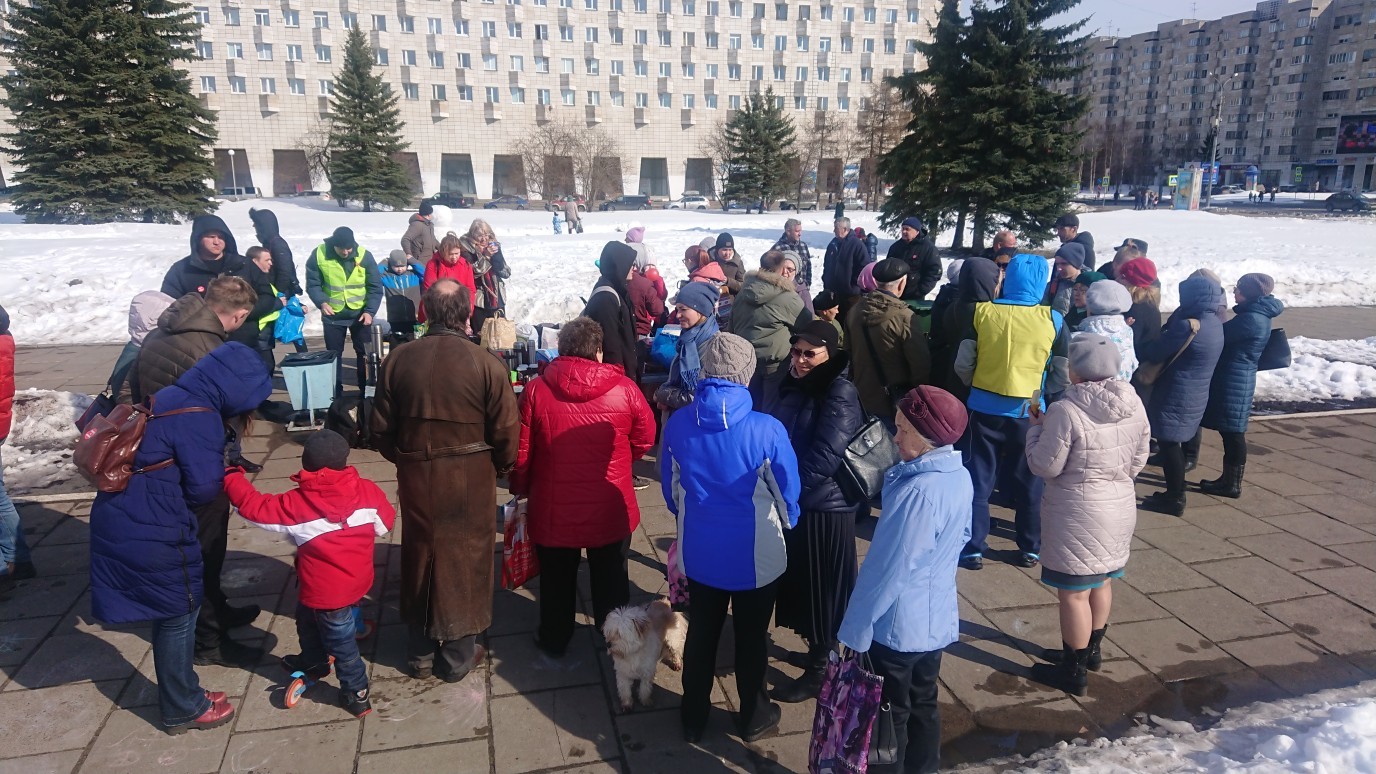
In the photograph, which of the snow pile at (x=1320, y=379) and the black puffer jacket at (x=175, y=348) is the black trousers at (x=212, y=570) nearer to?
the black puffer jacket at (x=175, y=348)

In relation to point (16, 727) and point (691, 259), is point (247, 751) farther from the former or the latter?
point (691, 259)

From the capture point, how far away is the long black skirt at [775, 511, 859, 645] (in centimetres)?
363

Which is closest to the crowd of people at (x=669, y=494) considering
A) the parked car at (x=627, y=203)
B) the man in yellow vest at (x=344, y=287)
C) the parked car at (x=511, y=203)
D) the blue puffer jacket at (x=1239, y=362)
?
the blue puffer jacket at (x=1239, y=362)

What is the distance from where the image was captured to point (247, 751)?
332 centimetres

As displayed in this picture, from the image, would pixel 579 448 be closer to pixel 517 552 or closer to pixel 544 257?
pixel 517 552

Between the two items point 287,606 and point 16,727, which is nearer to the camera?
point 16,727

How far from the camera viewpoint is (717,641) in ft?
10.9

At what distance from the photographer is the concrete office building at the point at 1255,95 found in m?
90.2

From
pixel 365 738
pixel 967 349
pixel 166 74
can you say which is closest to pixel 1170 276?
pixel 967 349

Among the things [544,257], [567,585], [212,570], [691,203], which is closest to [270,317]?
[212,570]

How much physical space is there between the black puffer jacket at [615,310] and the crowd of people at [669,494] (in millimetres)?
1285

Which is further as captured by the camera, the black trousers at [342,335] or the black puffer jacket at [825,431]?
the black trousers at [342,335]

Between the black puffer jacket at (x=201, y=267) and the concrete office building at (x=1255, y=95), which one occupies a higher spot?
the concrete office building at (x=1255, y=95)

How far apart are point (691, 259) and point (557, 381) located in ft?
15.0
